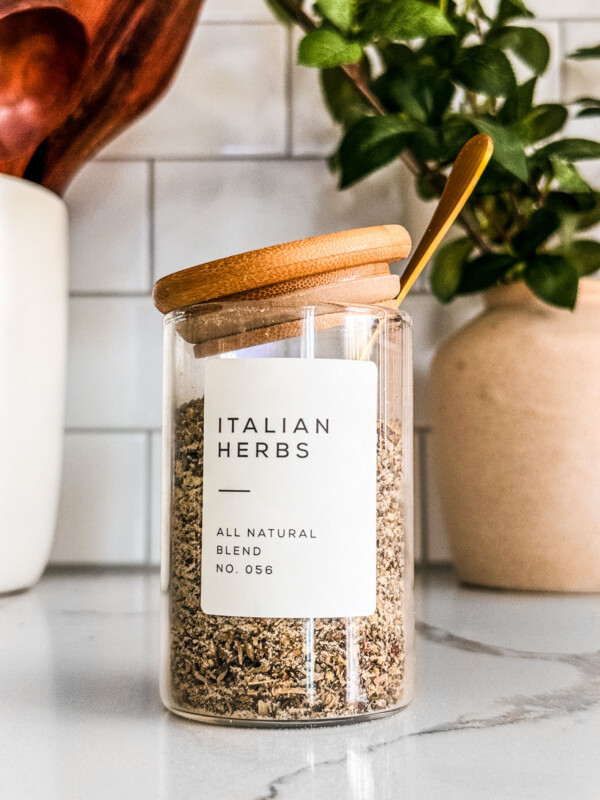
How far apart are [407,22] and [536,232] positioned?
191 millimetres

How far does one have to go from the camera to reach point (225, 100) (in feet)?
2.53

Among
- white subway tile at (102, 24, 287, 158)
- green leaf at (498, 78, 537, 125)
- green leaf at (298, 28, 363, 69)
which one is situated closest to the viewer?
green leaf at (298, 28, 363, 69)

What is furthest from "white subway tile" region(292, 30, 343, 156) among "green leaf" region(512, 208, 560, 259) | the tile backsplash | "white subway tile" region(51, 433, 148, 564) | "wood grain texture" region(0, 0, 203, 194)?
"white subway tile" region(51, 433, 148, 564)

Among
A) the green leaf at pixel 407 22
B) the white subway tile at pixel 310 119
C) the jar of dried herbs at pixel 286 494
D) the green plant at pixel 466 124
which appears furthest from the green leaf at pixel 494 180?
the jar of dried herbs at pixel 286 494

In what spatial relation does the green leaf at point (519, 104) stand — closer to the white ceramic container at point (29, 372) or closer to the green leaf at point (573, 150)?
the green leaf at point (573, 150)

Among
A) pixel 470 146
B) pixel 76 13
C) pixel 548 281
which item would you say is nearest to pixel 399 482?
pixel 470 146

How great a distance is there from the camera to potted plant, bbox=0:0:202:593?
1.95 ft

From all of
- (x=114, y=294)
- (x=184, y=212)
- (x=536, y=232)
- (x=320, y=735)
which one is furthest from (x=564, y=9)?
(x=320, y=735)

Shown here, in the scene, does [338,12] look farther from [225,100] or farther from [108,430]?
[108,430]

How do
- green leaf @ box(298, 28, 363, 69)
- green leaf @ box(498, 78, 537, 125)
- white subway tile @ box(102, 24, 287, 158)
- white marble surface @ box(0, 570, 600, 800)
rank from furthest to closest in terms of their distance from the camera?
1. white subway tile @ box(102, 24, 287, 158)
2. green leaf @ box(498, 78, 537, 125)
3. green leaf @ box(298, 28, 363, 69)
4. white marble surface @ box(0, 570, 600, 800)

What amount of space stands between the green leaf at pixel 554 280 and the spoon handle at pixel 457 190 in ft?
0.90

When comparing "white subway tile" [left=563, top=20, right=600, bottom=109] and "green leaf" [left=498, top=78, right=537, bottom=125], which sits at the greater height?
"white subway tile" [left=563, top=20, right=600, bottom=109]

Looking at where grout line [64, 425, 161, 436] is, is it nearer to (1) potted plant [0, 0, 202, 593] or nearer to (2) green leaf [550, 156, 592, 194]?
(1) potted plant [0, 0, 202, 593]

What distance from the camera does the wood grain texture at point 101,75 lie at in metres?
0.59
